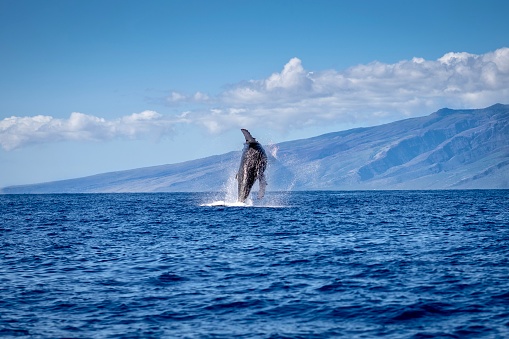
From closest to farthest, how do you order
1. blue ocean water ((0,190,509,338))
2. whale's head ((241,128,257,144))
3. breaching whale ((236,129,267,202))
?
blue ocean water ((0,190,509,338)) < whale's head ((241,128,257,144)) < breaching whale ((236,129,267,202))

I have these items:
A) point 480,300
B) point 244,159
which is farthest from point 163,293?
point 244,159

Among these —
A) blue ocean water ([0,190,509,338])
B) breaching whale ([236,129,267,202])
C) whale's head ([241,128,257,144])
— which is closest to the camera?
blue ocean water ([0,190,509,338])

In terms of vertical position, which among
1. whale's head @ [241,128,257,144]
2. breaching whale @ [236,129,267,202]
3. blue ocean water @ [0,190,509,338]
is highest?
whale's head @ [241,128,257,144]

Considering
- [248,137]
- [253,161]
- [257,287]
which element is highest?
[248,137]

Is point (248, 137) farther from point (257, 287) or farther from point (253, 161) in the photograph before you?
point (257, 287)

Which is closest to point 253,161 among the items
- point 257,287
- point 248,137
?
point 248,137

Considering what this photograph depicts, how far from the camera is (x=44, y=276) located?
80.0 ft

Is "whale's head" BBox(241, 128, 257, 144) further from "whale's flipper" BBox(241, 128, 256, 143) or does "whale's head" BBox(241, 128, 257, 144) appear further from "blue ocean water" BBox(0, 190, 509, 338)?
"blue ocean water" BBox(0, 190, 509, 338)

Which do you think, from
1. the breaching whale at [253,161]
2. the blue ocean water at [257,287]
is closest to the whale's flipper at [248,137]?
the breaching whale at [253,161]

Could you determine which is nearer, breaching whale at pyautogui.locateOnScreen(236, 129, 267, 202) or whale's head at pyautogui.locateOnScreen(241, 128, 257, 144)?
whale's head at pyautogui.locateOnScreen(241, 128, 257, 144)

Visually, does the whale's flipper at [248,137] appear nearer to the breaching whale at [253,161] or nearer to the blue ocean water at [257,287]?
the breaching whale at [253,161]

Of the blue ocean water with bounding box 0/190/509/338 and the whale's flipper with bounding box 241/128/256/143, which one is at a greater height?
the whale's flipper with bounding box 241/128/256/143

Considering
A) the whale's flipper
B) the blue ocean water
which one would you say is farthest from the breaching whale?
the blue ocean water

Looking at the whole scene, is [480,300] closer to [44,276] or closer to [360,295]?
[360,295]
